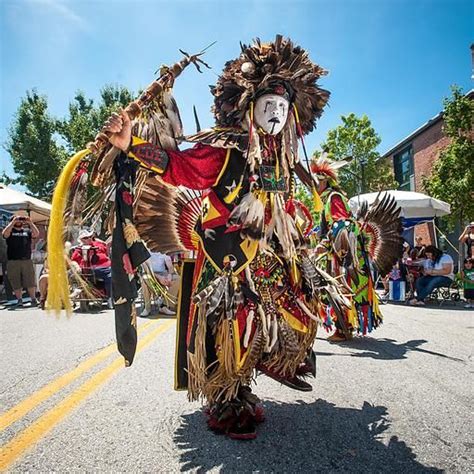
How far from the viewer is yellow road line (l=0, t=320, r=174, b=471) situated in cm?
222

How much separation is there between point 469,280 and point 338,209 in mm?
6221

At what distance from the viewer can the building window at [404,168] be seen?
29.2m

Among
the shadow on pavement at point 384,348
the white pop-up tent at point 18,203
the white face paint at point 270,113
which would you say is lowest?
the shadow on pavement at point 384,348

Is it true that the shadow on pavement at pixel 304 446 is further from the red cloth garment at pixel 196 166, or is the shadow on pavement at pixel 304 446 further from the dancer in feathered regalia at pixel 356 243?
the dancer in feathered regalia at pixel 356 243

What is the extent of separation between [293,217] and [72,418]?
188cm

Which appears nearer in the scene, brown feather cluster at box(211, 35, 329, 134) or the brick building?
brown feather cluster at box(211, 35, 329, 134)

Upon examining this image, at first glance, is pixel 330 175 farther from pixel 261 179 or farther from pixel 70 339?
pixel 70 339

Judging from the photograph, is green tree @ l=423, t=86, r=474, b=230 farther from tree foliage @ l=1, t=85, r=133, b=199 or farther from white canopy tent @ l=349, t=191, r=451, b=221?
tree foliage @ l=1, t=85, r=133, b=199

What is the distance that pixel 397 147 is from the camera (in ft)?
101

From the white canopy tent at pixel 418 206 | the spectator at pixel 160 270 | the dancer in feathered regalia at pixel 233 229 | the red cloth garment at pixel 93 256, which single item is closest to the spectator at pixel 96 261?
the red cloth garment at pixel 93 256

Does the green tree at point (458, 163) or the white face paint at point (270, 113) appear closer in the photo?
the white face paint at point (270, 113)

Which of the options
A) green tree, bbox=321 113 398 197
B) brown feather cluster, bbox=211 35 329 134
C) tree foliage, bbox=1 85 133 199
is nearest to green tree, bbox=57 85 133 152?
tree foliage, bbox=1 85 133 199

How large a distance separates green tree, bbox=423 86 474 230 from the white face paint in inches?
520

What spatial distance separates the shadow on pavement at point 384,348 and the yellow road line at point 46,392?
91.3 inches
